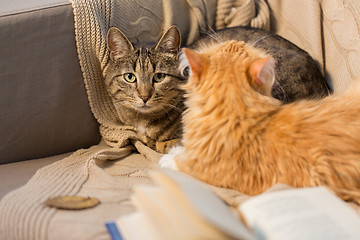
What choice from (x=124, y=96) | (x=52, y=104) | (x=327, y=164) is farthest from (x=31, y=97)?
(x=327, y=164)

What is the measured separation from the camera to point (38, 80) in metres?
1.64

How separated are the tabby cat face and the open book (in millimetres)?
842

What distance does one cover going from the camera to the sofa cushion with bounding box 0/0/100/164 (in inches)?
62.1

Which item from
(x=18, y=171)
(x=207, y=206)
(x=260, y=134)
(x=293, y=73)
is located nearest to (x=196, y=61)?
(x=260, y=134)

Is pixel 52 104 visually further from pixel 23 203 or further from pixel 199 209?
pixel 199 209

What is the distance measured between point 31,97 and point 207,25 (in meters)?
1.12

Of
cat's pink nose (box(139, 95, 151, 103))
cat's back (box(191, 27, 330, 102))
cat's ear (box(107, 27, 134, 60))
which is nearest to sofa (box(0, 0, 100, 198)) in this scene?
cat's ear (box(107, 27, 134, 60))

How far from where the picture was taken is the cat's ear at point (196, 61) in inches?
49.4

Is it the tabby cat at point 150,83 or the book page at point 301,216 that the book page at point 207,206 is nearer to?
the book page at point 301,216

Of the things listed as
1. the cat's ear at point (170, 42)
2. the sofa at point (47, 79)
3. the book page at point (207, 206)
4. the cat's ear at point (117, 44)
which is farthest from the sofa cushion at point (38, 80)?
the book page at point (207, 206)

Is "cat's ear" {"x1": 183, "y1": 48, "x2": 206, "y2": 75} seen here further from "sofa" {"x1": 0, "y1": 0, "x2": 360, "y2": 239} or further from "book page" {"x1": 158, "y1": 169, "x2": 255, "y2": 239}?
"sofa" {"x1": 0, "y1": 0, "x2": 360, "y2": 239}

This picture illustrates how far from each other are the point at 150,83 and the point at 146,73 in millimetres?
53

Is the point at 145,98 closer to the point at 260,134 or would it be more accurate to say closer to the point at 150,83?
the point at 150,83

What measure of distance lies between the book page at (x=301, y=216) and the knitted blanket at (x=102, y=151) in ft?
0.80
